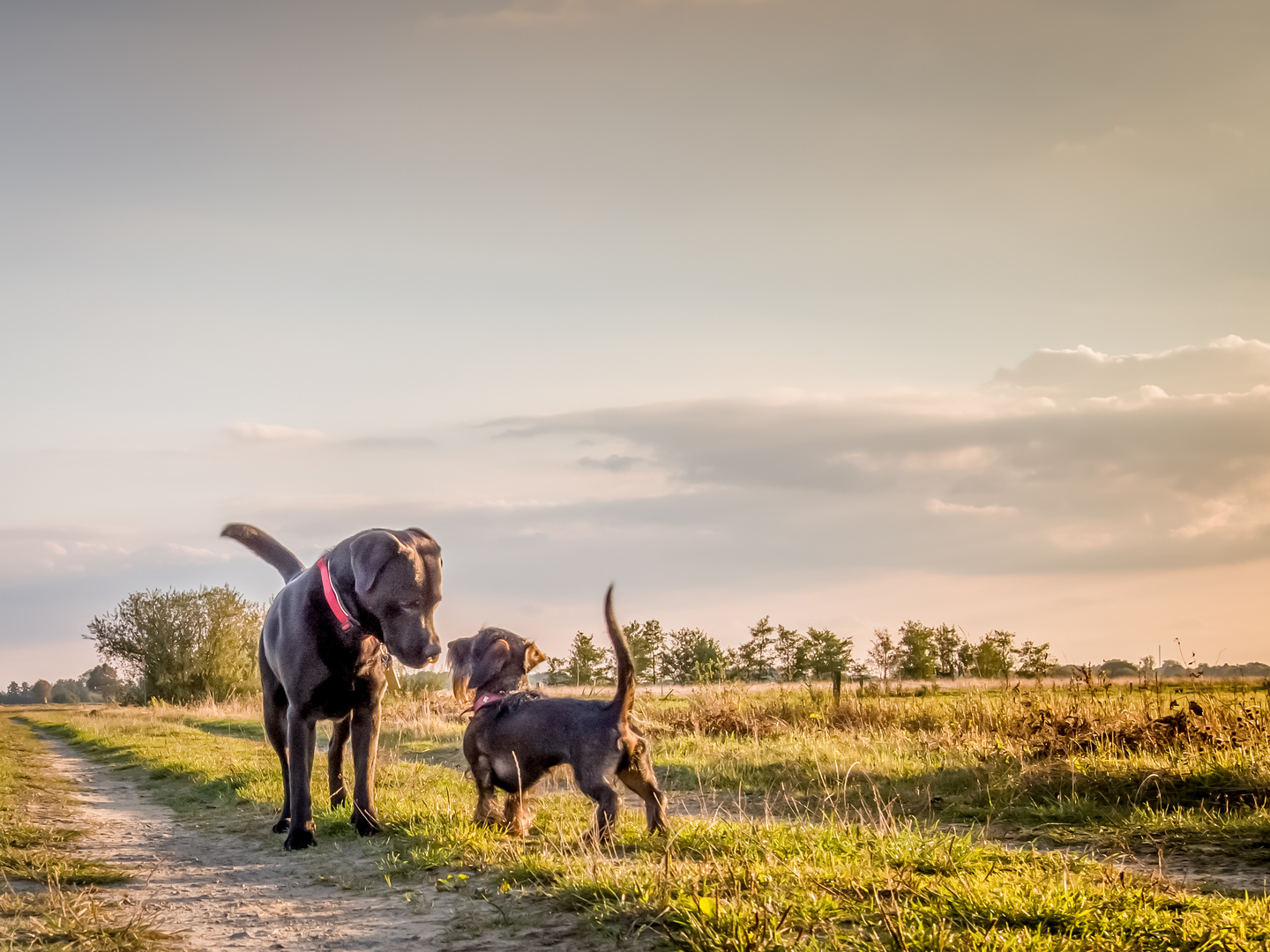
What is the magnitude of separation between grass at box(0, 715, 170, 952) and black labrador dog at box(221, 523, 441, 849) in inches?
58.0

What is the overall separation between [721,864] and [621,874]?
0.53m

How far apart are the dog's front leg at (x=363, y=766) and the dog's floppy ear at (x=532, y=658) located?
136cm

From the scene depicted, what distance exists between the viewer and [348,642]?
701 centimetres

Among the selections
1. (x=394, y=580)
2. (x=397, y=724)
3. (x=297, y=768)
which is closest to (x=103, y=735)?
(x=397, y=724)

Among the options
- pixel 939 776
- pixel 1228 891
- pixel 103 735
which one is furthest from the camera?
pixel 103 735

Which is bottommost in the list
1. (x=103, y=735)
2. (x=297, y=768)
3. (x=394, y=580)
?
(x=103, y=735)

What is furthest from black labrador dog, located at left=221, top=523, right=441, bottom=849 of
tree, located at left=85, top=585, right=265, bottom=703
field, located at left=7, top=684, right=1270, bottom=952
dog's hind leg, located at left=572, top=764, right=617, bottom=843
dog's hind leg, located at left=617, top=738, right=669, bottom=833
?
tree, located at left=85, top=585, right=265, bottom=703

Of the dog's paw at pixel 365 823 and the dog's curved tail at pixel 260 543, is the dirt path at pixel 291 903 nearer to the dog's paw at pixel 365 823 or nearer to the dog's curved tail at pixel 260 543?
the dog's paw at pixel 365 823

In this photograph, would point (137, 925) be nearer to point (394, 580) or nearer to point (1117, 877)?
point (394, 580)

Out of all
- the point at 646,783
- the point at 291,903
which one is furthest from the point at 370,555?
the point at 646,783

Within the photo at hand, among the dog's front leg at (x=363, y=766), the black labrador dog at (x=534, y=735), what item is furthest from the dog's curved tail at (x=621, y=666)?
the dog's front leg at (x=363, y=766)

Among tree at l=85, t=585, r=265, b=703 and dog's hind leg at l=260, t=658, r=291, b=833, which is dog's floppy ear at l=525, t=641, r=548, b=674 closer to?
dog's hind leg at l=260, t=658, r=291, b=833

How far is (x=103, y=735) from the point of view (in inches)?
944

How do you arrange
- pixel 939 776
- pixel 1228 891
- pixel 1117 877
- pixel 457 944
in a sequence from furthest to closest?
pixel 939 776 → pixel 1228 891 → pixel 1117 877 → pixel 457 944
